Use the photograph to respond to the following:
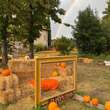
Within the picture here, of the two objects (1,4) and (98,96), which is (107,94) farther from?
(1,4)

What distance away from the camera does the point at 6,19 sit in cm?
1230

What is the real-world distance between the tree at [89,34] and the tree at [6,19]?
921cm

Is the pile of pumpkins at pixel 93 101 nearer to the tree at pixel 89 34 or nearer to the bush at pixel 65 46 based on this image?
the bush at pixel 65 46

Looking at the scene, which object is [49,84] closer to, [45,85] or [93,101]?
[45,85]

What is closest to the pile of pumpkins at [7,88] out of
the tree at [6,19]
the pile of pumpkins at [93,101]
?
the pile of pumpkins at [93,101]

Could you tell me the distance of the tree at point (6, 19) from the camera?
11.2 meters

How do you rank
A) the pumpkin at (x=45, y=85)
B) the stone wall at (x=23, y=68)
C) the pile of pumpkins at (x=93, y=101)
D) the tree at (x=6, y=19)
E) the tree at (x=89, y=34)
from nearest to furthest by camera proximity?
the pile of pumpkins at (x=93, y=101) → the pumpkin at (x=45, y=85) → the stone wall at (x=23, y=68) → the tree at (x=6, y=19) → the tree at (x=89, y=34)

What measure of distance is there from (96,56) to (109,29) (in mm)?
2512

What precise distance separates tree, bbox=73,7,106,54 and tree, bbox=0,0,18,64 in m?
9.21

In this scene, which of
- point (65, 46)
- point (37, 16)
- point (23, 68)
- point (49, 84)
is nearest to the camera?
point (49, 84)

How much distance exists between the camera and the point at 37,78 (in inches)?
264

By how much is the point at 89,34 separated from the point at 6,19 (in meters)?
9.86

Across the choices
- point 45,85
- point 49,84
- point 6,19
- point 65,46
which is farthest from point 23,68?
point 65,46

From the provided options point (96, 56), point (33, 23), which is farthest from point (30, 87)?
point (96, 56)
